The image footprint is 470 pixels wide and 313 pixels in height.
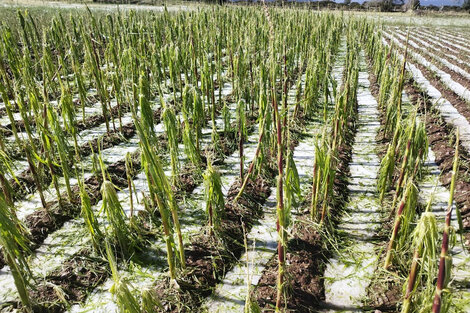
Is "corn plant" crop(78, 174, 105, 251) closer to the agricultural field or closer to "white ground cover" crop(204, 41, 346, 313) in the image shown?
the agricultural field

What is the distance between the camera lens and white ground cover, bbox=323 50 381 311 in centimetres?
174

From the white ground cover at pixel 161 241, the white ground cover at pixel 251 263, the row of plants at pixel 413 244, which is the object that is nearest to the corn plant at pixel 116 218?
the white ground cover at pixel 161 241

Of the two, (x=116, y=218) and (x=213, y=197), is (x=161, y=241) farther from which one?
(x=213, y=197)

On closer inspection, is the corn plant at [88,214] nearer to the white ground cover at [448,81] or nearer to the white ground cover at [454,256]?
the white ground cover at [454,256]

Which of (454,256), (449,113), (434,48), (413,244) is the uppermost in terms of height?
(434,48)

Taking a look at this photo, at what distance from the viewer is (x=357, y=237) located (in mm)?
2137

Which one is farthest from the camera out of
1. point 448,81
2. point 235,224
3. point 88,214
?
point 448,81

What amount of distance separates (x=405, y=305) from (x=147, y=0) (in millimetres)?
21723

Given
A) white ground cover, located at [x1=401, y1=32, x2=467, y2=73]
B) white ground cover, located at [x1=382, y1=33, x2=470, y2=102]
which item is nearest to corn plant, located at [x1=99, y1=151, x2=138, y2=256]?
white ground cover, located at [x1=382, y1=33, x2=470, y2=102]

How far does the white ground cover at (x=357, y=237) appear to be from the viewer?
1.74 m

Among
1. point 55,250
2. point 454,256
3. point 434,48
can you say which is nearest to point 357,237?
point 454,256

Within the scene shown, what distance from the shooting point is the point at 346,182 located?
8.96 feet

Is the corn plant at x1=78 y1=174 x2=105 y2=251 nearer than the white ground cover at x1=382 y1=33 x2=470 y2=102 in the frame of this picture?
Yes

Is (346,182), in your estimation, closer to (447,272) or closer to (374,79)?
(447,272)
